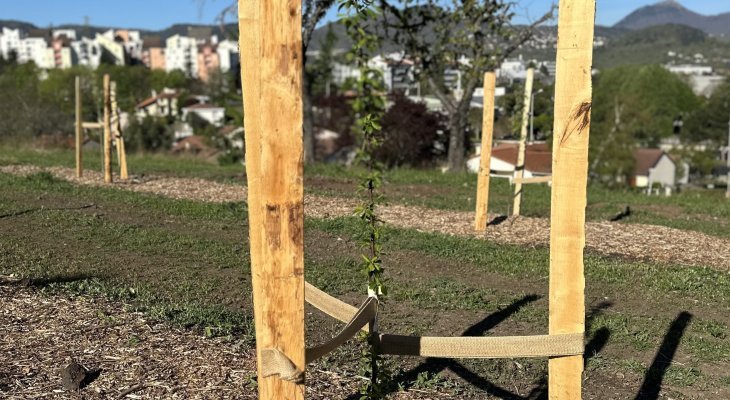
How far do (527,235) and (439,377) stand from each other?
582cm

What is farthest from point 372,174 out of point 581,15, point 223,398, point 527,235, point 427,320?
point 527,235

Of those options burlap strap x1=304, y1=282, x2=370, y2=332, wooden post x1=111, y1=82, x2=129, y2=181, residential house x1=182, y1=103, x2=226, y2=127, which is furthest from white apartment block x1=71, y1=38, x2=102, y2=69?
burlap strap x1=304, y1=282, x2=370, y2=332

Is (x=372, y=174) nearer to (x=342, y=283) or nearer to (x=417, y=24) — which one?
(x=342, y=283)

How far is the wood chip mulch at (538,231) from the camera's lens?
980cm

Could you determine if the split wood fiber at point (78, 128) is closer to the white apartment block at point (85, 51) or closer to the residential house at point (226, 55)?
→ the residential house at point (226, 55)

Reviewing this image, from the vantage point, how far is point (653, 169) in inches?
2436

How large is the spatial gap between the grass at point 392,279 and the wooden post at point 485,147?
0.76 metres

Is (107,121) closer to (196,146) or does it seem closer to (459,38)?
(459,38)

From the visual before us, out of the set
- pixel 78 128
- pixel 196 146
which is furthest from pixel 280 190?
pixel 196 146

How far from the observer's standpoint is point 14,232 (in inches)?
368

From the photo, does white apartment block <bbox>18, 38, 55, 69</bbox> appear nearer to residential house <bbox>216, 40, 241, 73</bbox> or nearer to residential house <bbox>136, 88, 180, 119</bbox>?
residential house <bbox>216, 40, 241, 73</bbox>

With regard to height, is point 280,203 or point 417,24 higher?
point 417,24

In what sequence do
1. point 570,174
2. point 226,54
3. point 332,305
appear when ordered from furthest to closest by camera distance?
point 226,54 → point 332,305 → point 570,174

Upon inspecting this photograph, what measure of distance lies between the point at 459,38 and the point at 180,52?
6861 inches
